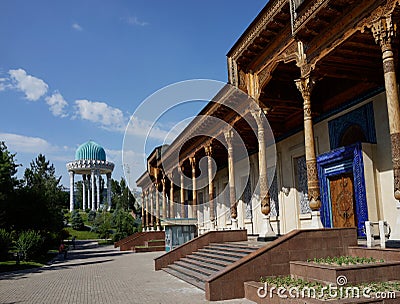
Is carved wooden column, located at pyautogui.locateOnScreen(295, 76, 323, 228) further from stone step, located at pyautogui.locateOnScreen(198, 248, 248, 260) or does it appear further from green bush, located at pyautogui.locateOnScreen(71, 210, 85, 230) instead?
green bush, located at pyautogui.locateOnScreen(71, 210, 85, 230)

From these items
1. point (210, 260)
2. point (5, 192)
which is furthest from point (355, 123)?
point (5, 192)

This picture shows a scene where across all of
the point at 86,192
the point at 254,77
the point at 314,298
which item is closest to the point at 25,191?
the point at 254,77

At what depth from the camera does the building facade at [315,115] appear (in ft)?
26.7

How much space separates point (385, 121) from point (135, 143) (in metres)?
8.70

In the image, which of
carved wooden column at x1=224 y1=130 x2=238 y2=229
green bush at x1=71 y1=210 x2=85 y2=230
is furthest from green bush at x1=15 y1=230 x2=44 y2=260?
green bush at x1=71 y1=210 x2=85 y2=230

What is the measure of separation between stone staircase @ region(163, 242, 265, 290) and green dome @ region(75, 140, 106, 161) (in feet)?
203

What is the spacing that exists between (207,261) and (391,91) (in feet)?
21.9

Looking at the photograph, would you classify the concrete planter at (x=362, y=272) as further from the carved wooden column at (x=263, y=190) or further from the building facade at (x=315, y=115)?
the carved wooden column at (x=263, y=190)

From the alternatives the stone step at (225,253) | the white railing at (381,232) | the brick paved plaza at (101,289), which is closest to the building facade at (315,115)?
the white railing at (381,232)

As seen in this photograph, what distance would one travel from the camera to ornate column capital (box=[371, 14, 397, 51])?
7172 mm

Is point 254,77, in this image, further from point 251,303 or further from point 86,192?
point 86,192

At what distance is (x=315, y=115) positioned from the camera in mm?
13773

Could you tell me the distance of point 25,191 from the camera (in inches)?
885

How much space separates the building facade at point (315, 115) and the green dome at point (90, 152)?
55240 millimetres
